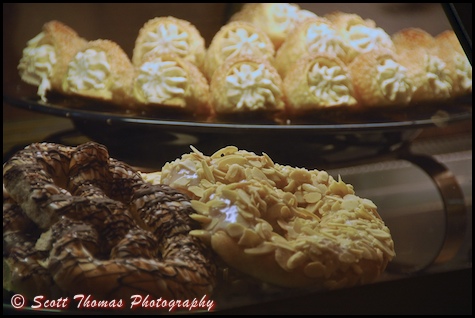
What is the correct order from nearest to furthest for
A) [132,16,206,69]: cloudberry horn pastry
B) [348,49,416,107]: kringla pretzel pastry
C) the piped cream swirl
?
the piped cream swirl, [132,16,206,69]: cloudberry horn pastry, [348,49,416,107]: kringla pretzel pastry

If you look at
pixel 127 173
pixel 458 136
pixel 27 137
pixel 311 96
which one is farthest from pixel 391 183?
pixel 27 137

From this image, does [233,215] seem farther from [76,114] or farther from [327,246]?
[76,114]

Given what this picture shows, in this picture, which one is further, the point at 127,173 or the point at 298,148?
the point at 298,148

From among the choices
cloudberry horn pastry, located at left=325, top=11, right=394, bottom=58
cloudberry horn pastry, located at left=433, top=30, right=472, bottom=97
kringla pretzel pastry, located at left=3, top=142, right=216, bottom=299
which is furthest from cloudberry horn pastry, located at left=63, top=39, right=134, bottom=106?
Result: cloudberry horn pastry, located at left=433, top=30, right=472, bottom=97

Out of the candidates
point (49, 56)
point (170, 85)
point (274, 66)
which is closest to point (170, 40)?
point (170, 85)

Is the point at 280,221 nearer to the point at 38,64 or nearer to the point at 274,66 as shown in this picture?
the point at 38,64

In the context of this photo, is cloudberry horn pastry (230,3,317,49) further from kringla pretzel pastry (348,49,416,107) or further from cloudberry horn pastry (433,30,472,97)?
cloudberry horn pastry (433,30,472,97)
